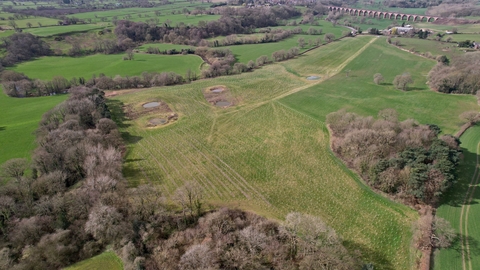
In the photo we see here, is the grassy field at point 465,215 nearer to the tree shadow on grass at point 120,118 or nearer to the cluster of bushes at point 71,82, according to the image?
the tree shadow on grass at point 120,118

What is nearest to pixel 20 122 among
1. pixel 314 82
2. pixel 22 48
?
pixel 22 48

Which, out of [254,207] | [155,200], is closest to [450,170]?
[254,207]

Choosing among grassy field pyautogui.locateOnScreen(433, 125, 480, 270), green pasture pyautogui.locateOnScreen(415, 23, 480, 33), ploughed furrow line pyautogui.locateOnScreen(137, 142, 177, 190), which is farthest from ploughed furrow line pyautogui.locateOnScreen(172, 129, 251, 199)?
green pasture pyautogui.locateOnScreen(415, 23, 480, 33)

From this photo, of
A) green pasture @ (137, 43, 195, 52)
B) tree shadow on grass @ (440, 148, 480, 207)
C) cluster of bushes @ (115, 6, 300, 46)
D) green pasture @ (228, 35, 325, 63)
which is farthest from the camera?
cluster of bushes @ (115, 6, 300, 46)

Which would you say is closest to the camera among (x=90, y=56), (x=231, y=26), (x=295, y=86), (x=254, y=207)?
(x=254, y=207)

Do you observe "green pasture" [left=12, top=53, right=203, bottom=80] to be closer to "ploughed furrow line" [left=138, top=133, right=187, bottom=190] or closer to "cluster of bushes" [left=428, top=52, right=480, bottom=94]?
"ploughed furrow line" [left=138, top=133, right=187, bottom=190]

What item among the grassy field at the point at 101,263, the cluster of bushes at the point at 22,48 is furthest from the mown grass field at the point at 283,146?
the cluster of bushes at the point at 22,48

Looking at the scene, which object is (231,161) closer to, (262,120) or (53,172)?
(262,120)
